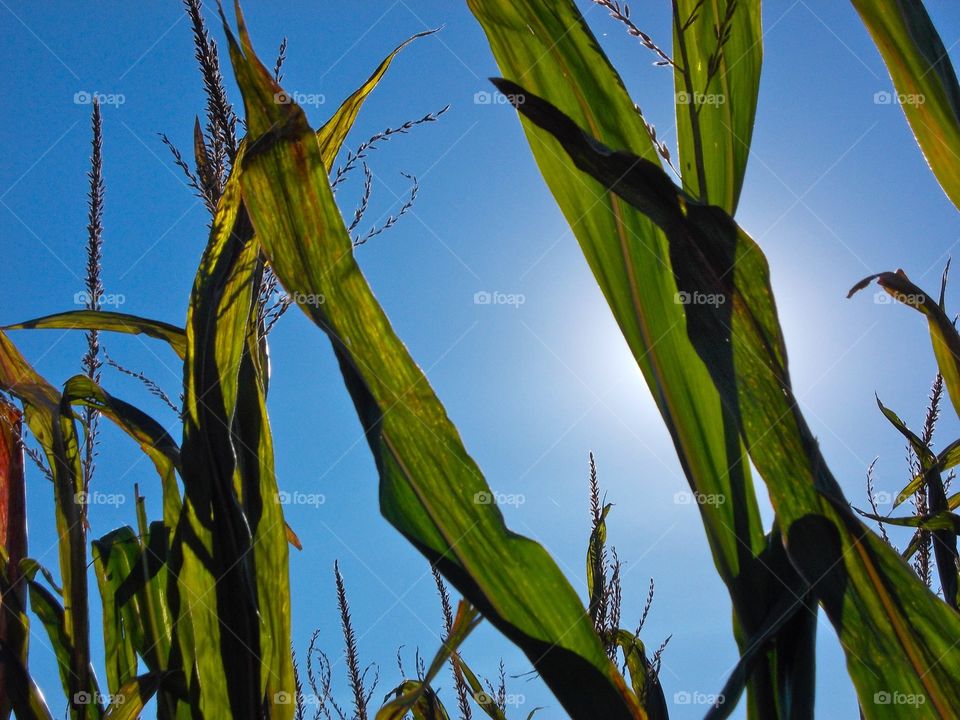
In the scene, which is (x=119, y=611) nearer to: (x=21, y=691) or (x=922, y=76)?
(x=21, y=691)

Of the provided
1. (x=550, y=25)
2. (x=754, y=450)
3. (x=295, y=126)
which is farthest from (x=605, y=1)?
(x=754, y=450)

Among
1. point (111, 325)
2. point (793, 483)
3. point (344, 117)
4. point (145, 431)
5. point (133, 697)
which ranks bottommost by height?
point (133, 697)

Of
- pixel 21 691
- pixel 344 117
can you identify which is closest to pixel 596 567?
pixel 344 117

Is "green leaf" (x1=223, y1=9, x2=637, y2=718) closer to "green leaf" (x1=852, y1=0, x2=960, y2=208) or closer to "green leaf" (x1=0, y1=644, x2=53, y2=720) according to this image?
"green leaf" (x1=852, y1=0, x2=960, y2=208)

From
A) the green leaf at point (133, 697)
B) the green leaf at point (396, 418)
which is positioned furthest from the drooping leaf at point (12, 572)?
the green leaf at point (396, 418)

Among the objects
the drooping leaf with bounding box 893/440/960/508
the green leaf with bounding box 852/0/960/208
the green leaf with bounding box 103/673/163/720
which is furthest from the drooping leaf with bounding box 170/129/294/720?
the drooping leaf with bounding box 893/440/960/508

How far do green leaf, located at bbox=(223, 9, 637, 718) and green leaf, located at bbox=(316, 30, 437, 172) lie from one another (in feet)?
0.57

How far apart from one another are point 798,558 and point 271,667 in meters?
0.43

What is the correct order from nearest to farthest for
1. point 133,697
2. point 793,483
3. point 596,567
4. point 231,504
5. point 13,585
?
point 793,483 → point 231,504 → point 133,697 → point 596,567 → point 13,585

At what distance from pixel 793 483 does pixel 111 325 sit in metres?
0.74

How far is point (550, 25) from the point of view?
2.02ft

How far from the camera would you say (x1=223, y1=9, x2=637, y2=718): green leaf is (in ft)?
1.68

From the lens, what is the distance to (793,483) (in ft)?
1.55

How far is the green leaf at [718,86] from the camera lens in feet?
1.90
